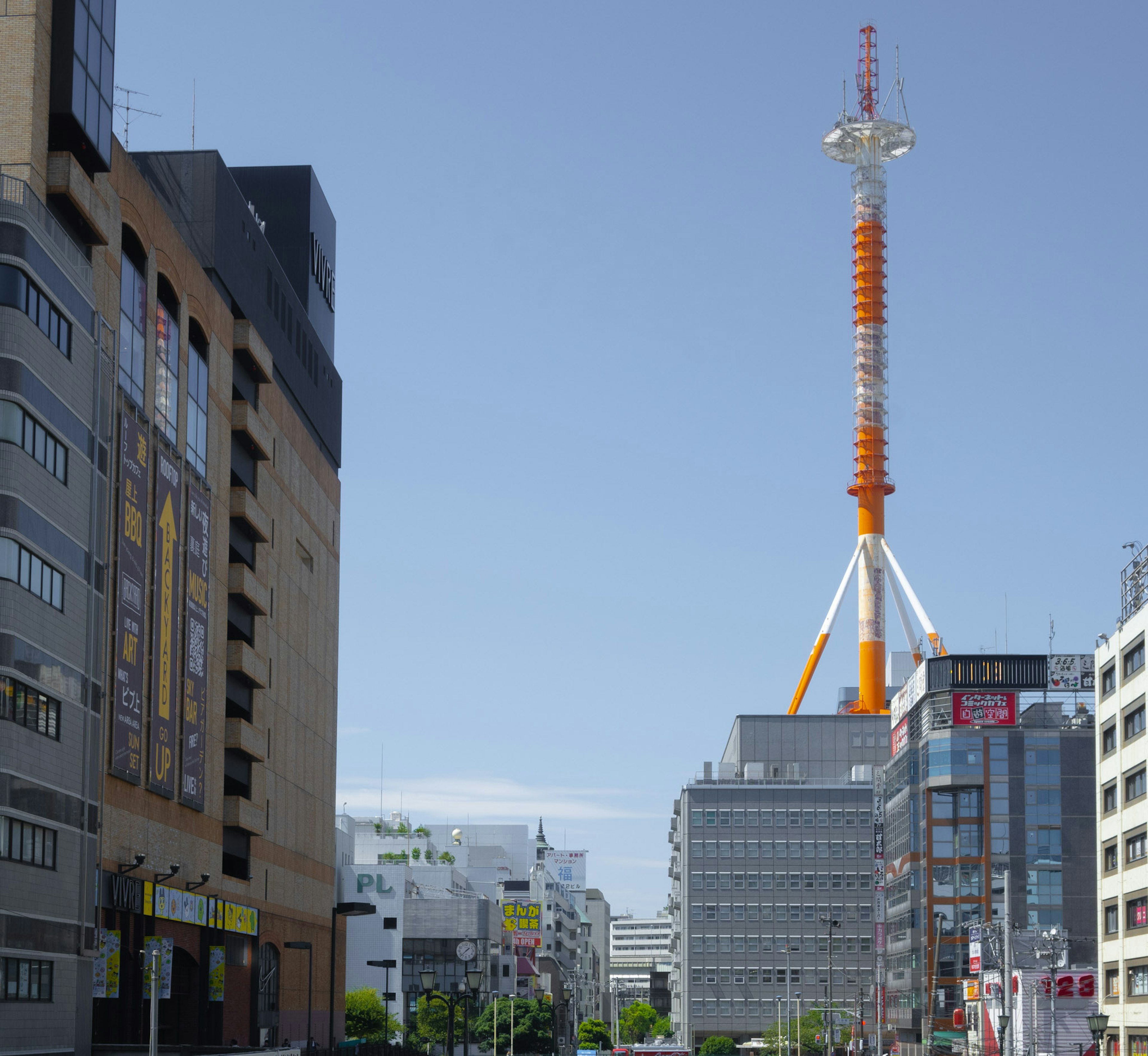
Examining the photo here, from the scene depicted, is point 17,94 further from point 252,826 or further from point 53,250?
point 252,826

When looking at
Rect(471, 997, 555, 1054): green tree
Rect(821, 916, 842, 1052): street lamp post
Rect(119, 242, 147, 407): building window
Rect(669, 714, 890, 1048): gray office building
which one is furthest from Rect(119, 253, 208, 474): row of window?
Rect(669, 714, 890, 1048): gray office building

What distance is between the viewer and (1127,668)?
79.7m

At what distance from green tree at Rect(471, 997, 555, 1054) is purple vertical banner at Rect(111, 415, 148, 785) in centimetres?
9511

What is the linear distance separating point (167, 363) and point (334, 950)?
4121 cm

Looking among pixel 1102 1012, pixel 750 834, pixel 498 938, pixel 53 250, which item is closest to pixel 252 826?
pixel 53 250

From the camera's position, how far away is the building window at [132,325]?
216 ft

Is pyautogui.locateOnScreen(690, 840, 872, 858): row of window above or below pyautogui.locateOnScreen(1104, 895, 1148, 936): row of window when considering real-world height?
below

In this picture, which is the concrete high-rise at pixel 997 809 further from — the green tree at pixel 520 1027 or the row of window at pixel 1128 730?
the row of window at pixel 1128 730

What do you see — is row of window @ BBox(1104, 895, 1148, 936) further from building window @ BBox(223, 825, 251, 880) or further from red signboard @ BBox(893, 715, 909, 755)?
red signboard @ BBox(893, 715, 909, 755)

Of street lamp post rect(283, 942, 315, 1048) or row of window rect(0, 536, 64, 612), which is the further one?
street lamp post rect(283, 942, 315, 1048)

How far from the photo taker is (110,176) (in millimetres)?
64312

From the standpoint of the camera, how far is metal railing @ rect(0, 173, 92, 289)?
52.3 m

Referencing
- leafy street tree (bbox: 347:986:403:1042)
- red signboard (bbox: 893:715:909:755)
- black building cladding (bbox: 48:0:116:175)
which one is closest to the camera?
black building cladding (bbox: 48:0:116:175)

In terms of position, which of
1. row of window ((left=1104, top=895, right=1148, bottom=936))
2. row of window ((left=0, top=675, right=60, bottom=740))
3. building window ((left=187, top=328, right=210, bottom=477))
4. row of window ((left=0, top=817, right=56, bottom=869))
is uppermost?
building window ((left=187, top=328, right=210, bottom=477))
